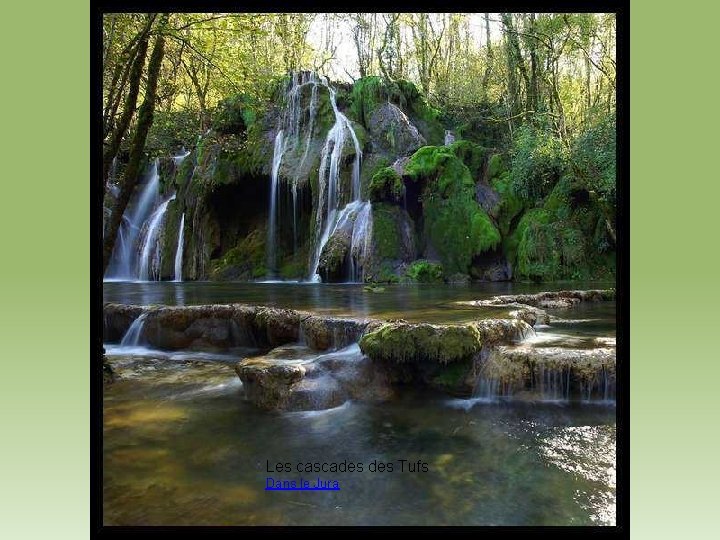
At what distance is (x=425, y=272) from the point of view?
1508 cm

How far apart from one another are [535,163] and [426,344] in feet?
32.4

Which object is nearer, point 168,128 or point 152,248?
point 168,128

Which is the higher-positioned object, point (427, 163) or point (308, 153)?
point (308, 153)

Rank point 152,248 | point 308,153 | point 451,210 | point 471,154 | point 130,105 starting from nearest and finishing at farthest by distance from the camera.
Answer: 1. point 130,105
2. point 451,210
3. point 471,154
4. point 308,153
5. point 152,248

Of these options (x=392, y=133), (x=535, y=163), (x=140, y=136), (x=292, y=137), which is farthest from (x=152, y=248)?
(x=535, y=163)

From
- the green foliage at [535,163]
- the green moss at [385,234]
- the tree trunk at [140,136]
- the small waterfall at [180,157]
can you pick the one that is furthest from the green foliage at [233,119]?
the green foliage at [535,163]

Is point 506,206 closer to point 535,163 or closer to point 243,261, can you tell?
point 535,163

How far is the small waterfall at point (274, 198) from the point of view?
1873 cm

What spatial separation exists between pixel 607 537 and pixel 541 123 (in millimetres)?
10859

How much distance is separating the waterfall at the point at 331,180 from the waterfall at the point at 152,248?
5977mm

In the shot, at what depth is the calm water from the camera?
2.95m

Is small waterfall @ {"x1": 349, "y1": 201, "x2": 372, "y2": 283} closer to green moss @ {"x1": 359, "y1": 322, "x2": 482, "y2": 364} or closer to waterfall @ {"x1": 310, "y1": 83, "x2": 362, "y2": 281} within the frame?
waterfall @ {"x1": 310, "y1": 83, "x2": 362, "y2": 281}

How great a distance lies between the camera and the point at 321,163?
59.2ft
